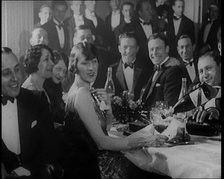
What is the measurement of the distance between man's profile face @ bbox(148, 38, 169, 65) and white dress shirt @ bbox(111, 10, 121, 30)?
0.71 feet

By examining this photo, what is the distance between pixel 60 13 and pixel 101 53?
0.95 feet

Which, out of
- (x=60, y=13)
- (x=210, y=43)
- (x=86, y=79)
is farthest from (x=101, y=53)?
(x=210, y=43)

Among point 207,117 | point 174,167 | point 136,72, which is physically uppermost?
point 136,72

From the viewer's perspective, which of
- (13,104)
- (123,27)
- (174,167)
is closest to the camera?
(174,167)

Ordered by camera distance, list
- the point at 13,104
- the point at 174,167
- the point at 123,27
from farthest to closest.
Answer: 1. the point at 123,27
2. the point at 13,104
3. the point at 174,167

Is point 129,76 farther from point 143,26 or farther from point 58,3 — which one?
point 58,3

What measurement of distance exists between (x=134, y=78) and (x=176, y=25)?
380 mm

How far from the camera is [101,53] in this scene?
1812mm

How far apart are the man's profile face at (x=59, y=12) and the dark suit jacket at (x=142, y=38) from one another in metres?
0.34

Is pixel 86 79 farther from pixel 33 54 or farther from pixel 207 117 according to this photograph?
pixel 207 117

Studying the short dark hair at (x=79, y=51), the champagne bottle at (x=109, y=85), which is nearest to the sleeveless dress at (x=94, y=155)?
the champagne bottle at (x=109, y=85)

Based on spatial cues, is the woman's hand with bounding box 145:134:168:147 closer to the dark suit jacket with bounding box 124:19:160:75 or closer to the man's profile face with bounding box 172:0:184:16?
the dark suit jacket with bounding box 124:19:160:75

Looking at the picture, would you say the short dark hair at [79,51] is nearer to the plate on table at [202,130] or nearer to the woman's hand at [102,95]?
the woman's hand at [102,95]

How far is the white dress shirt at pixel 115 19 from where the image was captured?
1.82 m
